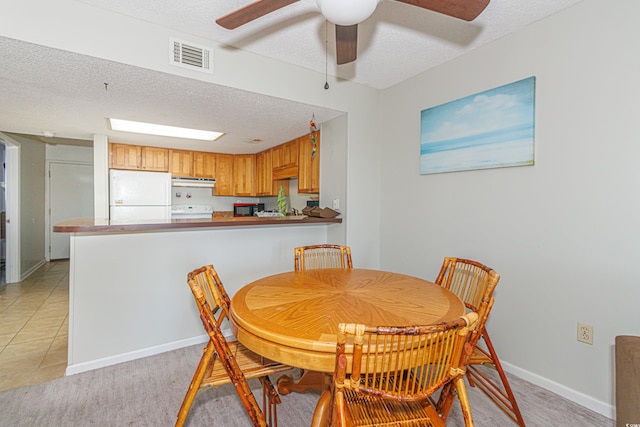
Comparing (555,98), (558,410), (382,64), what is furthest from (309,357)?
(382,64)

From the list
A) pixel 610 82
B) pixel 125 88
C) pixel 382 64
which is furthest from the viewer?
pixel 382 64

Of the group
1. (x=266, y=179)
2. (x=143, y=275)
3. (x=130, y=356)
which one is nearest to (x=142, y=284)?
(x=143, y=275)

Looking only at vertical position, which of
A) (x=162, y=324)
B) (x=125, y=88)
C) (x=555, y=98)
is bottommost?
(x=162, y=324)

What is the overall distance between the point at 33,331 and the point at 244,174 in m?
3.43

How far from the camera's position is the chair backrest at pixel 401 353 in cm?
86

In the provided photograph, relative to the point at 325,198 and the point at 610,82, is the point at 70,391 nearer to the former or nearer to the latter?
the point at 325,198

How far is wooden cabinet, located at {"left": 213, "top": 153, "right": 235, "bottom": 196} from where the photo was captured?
5262 mm

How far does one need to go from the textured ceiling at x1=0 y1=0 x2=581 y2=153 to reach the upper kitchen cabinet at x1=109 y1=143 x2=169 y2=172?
110cm

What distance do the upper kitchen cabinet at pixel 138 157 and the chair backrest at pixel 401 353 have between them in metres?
4.70

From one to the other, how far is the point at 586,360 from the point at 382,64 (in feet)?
8.11

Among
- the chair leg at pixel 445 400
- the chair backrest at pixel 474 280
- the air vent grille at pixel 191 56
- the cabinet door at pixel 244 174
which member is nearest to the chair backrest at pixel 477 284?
the chair backrest at pixel 474 280

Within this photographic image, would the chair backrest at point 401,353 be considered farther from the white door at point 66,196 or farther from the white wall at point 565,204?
the white door at point 66,196

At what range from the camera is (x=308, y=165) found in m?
3.76

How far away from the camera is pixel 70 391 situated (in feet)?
6.21
